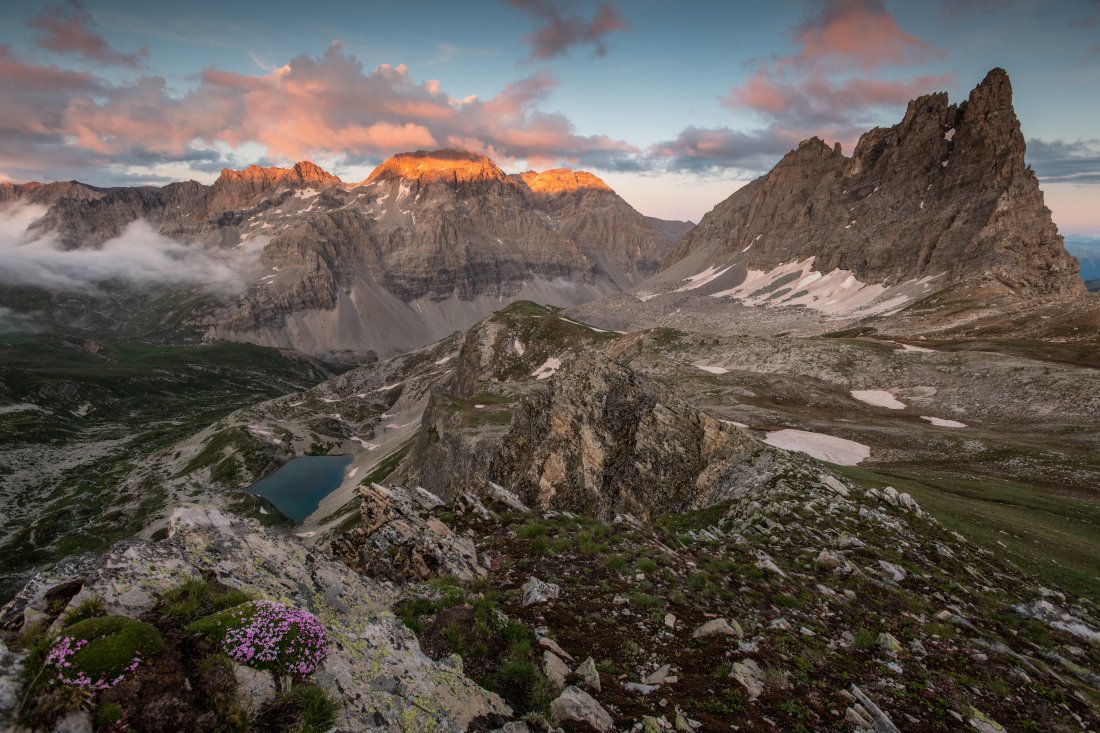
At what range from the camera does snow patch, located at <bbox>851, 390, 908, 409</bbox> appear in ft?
231

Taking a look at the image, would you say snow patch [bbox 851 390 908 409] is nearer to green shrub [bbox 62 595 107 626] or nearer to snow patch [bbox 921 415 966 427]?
snow patch [bbox 921 415 966 427]

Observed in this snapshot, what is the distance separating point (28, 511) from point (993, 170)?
34553cm

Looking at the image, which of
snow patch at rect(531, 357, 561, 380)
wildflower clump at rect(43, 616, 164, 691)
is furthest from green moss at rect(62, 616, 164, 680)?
snow patch at rect(531, 357, 561, 380)

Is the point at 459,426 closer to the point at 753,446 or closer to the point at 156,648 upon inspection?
the point at 753,446

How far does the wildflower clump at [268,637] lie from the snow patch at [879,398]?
260 ft

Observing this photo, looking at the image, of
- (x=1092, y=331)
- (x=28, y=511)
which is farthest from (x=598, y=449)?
(x=28, y=511)

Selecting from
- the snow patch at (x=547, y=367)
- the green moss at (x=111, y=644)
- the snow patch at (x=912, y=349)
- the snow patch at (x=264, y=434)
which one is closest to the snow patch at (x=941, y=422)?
the snow patch at (x=912, y=349)

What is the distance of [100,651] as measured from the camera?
22.0ft

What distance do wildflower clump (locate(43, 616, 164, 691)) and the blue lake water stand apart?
155476 mm

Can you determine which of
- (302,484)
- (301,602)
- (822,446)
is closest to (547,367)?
(302,484)

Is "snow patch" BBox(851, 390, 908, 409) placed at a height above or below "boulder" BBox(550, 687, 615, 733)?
below

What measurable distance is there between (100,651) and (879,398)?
8594cm

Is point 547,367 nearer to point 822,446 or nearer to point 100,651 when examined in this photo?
point 822,446

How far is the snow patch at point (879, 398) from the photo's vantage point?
231 feet
